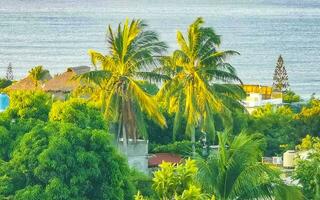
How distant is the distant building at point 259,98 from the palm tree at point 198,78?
927 inches

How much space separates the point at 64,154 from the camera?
27.7 m

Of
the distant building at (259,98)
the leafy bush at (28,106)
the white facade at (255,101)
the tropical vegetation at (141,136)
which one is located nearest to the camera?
the tropical vegetation at (141,136)

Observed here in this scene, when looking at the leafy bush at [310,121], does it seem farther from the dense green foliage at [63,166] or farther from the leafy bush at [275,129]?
the dense green foliage at [63,166]

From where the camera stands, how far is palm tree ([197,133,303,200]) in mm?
23203

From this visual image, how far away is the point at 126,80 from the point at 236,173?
17.1 m

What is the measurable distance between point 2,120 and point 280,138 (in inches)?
1053

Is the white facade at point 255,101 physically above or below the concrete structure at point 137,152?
above

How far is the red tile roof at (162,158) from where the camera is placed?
41562 mm

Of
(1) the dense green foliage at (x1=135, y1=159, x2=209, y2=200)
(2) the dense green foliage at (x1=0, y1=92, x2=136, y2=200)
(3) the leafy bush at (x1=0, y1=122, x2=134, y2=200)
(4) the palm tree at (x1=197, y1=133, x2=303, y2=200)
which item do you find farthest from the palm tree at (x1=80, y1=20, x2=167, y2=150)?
(1) the dense green foliage at (x1=135, y1=159, x2=209, y2=200)

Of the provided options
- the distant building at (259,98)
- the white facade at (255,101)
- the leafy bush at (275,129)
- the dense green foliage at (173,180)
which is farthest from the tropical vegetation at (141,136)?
the distant building at (259,98)

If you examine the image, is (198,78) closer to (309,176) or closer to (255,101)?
(309,176)

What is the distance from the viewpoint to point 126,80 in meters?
40.0

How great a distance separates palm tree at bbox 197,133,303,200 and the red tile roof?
17570 mm

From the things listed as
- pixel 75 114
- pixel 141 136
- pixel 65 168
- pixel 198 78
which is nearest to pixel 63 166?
pixel 65 168
